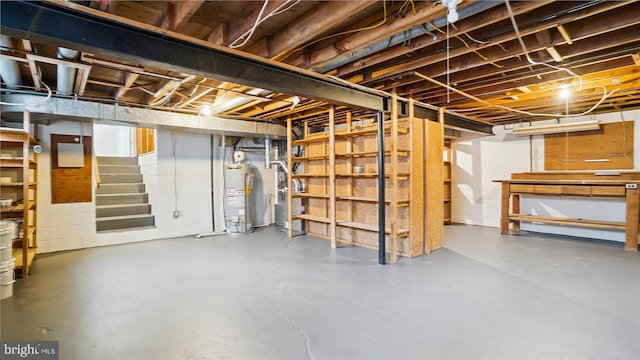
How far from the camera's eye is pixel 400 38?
8.32 feet

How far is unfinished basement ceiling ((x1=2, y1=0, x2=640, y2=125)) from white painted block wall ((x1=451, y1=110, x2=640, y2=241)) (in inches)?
64.1

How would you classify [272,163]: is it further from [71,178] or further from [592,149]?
[592,149]

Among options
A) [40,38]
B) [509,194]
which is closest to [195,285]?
[40,38]

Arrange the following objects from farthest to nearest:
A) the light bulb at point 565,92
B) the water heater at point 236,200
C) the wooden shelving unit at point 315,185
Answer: the water heater at point 236,200, the wooden shelving unit at point 315,185, the light bulb at point 565,92

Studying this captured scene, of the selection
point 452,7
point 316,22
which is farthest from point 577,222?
point 316,22

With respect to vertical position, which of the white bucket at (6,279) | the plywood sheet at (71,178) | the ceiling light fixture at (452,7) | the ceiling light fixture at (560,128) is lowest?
the white bucket at (6,279)

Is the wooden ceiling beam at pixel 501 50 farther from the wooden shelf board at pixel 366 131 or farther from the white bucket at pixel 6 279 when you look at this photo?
the white bucket at pixel 6 279

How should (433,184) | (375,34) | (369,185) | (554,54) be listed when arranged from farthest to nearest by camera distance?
(369,185) → (433,184) → (554,54) → (375,34)

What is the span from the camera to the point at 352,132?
4719mm

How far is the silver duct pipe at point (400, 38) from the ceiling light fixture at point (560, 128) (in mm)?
4248

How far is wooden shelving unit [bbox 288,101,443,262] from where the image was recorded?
413 centimetres

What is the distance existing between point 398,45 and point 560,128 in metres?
4.23

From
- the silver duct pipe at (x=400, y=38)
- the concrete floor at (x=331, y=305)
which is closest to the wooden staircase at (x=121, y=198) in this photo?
the concrete floor at (x=331, y=305)

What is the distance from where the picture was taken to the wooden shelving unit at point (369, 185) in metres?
4.13
